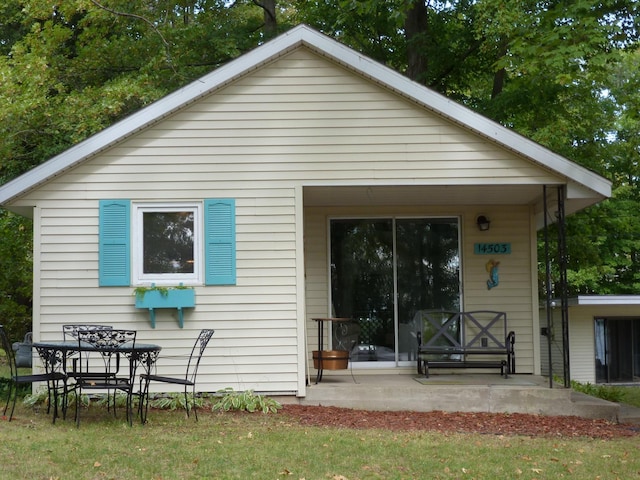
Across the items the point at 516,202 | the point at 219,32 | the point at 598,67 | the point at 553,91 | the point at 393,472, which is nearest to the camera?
the point at 393,472

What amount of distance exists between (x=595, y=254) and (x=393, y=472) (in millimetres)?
14420

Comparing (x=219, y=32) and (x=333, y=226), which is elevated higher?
(x=219, y=32)

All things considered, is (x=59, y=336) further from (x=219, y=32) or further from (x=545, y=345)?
(x=219, y=32)

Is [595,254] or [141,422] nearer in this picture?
[141,422]

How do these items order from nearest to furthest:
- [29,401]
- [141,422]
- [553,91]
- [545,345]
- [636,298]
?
[141,422] → [29,401] → [545,345] → [553,91] → [636,298]

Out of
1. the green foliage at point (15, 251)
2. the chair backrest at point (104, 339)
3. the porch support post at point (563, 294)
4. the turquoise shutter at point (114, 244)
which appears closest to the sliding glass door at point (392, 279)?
the porch support post at point (563, 294)

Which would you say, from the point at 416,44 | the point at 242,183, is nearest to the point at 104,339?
the point at 242,183

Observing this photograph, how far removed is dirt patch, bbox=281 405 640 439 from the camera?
888 cm

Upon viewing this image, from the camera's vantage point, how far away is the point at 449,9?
19594 millimetres

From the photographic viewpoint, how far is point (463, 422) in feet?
30.6

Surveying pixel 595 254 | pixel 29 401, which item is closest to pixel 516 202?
pixel 29 401

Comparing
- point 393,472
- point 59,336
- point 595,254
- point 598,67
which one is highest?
point 598,67

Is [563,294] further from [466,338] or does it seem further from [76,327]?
[76,327]

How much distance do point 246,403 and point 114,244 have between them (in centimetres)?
250
